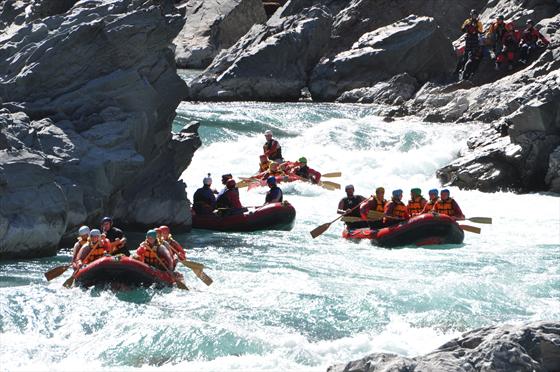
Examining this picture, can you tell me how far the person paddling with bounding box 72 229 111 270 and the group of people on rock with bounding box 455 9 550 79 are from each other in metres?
19.8

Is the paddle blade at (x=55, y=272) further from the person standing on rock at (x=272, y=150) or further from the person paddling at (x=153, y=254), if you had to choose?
the person standing on rock at (x=272, y=150)

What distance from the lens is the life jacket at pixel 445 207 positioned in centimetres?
1931

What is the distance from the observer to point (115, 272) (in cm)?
1444

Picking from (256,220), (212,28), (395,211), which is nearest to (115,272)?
(256,220)

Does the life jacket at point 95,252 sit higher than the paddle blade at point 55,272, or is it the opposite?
the life jacket at point 95,252

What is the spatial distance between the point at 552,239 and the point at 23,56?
10.1 metres

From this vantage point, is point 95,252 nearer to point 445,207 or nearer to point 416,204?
point 416,204

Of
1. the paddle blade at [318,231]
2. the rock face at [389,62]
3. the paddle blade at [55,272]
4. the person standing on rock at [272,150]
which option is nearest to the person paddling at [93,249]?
the paddle blade at [55,272]

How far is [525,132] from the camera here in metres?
24.1

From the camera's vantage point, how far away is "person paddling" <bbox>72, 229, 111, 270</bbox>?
592 inches

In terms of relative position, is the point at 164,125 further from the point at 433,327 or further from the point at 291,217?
the point at 433,327

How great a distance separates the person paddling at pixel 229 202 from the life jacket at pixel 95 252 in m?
5.50

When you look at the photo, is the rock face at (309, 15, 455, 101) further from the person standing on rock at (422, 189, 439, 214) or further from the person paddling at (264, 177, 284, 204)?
the person standing on rock at (422, 189, 439, 214)

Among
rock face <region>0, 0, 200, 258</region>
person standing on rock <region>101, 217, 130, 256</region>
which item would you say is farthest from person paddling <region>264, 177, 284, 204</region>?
person standing on rock <region>101, 217, 130, 256</region>
